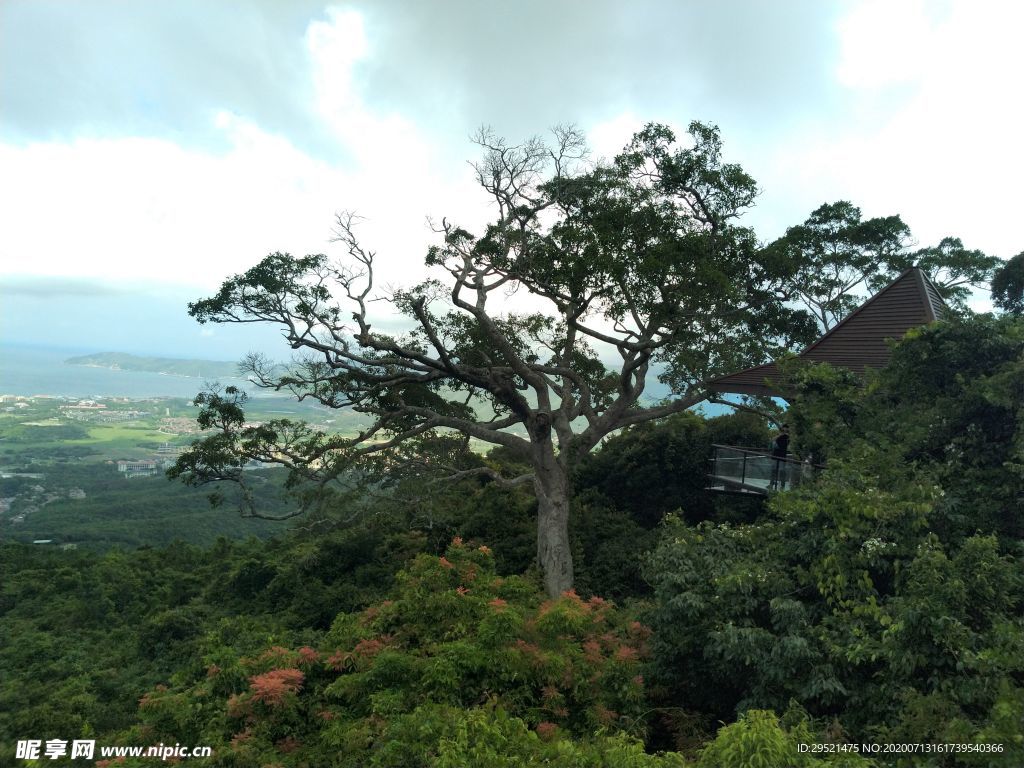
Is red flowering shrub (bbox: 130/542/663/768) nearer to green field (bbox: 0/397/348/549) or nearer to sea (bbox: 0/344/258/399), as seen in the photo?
green field (bbox: 0/397/348/549)

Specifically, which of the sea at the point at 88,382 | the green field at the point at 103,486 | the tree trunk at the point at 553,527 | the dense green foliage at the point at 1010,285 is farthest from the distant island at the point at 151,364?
the dense green foliage at the point at 1010,285

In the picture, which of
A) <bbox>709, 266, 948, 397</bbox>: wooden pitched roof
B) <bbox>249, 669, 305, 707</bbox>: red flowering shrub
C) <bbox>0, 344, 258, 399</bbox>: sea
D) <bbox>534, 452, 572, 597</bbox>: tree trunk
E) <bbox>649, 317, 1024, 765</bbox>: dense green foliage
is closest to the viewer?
<bbox>649, 317, 1024, 765</bbox>: dense green foliage

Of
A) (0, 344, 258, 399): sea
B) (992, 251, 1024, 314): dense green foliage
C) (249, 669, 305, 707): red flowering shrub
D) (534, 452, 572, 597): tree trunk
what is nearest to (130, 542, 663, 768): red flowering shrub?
(249, 669, 305, 707): red flowering shrub

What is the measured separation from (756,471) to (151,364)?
8320 cm

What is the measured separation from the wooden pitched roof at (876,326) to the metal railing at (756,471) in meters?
1.22

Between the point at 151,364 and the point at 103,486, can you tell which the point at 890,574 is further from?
the point at 151,364

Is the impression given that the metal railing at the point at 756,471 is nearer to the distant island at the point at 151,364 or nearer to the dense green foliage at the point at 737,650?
the dense green foliage at the point at 737,650

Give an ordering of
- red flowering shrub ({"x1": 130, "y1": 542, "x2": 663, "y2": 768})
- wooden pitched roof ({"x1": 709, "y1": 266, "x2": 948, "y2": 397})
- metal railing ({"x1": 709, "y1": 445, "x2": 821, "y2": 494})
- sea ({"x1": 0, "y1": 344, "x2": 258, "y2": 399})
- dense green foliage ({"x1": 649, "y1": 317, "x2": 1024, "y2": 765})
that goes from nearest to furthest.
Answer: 1. dense green foliage ({"x1": 649, "y1": 317, "x2": 1024, "y2": 765})
2. red flowering shrub ({"x1": 130, "y1": 542, "x2": 663, "y2": 768})
3. metal railing ({"x1": 709, "y1": 445, "x2": 821, "y2": 494})
4. wooden pitched roof ({"x1": 709, "y1": 266, "x2": 948, "y2": 397})
5. sea ({"x1": 0, "y1": 344, "x2": 258, "y2": 399})

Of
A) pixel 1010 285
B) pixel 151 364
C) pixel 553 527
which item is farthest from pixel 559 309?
pixel 151 364

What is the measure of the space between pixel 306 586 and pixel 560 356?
7859 mm

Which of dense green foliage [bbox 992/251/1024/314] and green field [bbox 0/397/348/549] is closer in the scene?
dense green foliage [bbox 992/251/1024/314]

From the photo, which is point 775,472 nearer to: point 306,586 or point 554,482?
point 554,482

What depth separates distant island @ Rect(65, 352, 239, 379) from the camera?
65000mm

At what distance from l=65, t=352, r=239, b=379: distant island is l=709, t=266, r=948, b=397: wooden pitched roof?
6027 cm
